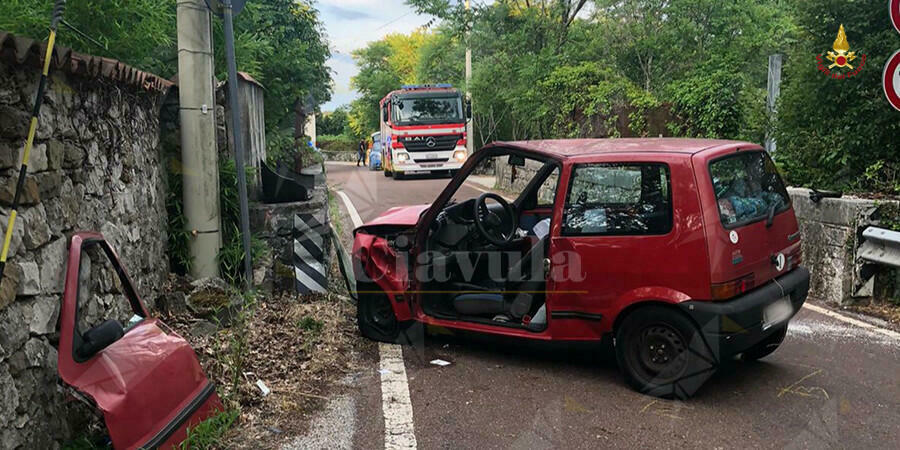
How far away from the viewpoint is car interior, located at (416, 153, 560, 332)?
5.52m

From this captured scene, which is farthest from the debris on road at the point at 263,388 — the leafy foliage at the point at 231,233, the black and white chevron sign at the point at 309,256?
the black and white chevron sign at the point at 309,256

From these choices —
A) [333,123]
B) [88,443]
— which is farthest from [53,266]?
[333,123]

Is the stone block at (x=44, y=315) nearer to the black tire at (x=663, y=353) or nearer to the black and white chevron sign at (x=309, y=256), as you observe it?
the black tire at (x=663, y=353)

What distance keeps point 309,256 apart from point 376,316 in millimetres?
1520

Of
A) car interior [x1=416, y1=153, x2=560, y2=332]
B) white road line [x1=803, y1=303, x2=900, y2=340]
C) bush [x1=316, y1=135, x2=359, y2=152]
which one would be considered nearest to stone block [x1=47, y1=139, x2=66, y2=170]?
car interior [x1=416, y1=153, x2=560, y2=332]

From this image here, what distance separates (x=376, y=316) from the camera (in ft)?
20.5

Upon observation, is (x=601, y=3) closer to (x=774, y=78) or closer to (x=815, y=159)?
(x=774, y=78)

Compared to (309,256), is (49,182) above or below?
above

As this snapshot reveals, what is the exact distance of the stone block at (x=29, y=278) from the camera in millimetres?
3383

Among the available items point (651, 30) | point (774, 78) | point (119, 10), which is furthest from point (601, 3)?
point (119, 10)

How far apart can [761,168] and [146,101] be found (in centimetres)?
505

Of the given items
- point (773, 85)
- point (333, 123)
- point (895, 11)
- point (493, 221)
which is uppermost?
point (333, 123)

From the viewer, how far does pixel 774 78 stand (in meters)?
10.6

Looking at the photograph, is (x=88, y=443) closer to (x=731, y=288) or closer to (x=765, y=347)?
(x=731, y=288)
